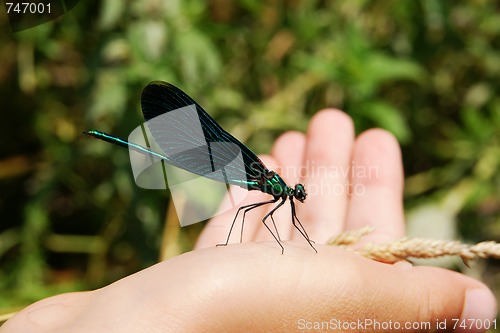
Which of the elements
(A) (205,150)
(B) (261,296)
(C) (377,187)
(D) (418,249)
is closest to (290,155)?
(C) (377,187)

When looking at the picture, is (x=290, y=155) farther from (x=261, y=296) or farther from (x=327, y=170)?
(x=261, y=296)

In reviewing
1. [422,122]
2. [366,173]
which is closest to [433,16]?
[422,122]

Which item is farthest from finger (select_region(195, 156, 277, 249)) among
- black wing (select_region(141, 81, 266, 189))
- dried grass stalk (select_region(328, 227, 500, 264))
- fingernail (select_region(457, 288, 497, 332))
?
fingernail (select_region(457, 288, 497, 332))

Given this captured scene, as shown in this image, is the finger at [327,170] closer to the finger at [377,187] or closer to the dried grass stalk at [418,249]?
the finger at [377,187]

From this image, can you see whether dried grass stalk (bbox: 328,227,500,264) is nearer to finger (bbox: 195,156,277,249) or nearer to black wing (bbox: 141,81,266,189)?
black wing (bbox: 141,81,266,189)

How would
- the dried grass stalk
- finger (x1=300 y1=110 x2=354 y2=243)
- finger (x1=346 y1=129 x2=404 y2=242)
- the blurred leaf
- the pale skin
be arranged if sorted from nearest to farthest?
the pale skin
the dried grass stalk
finger (x1=346 y1=129 x2=404 y2=242)
finger (x1=300 y1=110 x2=354 y2=243)
the blurred leaf

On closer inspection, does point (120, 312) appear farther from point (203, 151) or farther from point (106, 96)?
point (106, 96)

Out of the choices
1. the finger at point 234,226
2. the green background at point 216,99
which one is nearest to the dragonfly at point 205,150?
the finger at point 234,226
